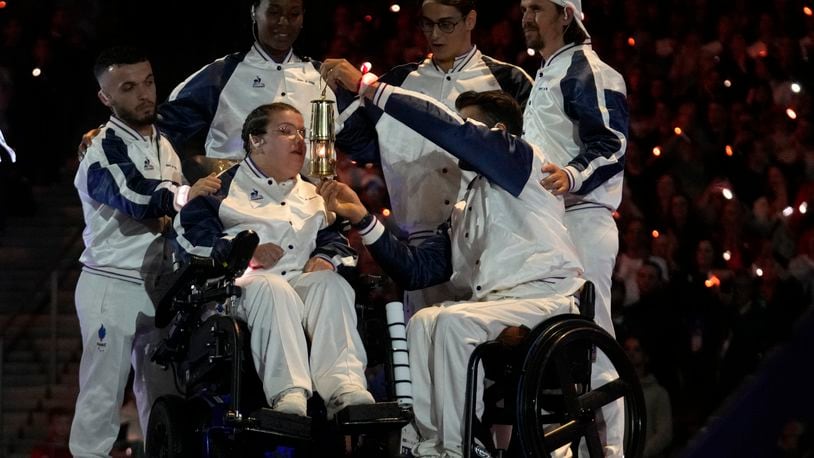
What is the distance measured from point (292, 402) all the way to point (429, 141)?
184 cm

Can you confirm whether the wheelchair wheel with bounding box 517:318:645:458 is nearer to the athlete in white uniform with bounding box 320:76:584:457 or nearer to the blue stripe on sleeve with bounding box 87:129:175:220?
the athlete in white uniform with bounding box 320:76:584:457

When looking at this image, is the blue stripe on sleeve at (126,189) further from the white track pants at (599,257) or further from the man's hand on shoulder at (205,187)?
the white track pants at (599,257)

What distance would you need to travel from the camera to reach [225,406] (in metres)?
4.84

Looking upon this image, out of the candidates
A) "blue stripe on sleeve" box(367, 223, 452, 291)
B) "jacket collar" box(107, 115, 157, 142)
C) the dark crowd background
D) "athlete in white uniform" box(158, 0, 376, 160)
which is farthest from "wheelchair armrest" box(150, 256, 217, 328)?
the dark crowd background

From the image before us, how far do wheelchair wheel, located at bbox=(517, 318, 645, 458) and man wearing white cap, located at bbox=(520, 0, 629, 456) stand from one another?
0.45 metres

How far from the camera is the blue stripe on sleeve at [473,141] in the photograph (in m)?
4.95

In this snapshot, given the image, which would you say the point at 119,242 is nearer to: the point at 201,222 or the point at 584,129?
the point at 201,222

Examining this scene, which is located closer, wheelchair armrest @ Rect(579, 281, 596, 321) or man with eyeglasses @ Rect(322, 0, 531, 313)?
wheelchair armrest @ Rect(579, 281, 596, 321)

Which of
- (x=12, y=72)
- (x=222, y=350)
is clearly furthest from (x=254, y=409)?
(x=12, y=72)

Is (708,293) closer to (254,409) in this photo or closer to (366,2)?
(254,409)

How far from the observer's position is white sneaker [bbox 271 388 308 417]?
4562mm

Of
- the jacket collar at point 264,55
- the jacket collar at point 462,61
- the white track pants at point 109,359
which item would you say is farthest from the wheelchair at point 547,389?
the jacket collar at point 264,55

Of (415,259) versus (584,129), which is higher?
(584,129)

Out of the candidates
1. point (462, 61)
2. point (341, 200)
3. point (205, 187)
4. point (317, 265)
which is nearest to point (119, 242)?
point (205, 187)
